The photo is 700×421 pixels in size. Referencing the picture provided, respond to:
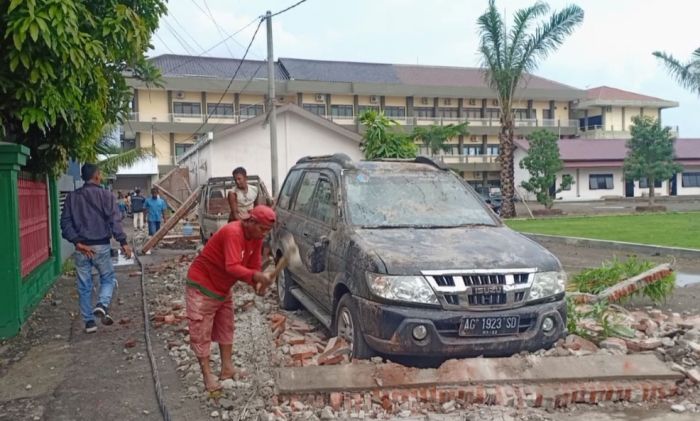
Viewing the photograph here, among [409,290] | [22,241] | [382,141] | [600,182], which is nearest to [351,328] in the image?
[409,290]

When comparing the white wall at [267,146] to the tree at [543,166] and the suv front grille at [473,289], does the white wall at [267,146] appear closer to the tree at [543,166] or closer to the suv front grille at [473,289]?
the tree at [543,166]

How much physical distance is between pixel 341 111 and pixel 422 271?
4818 centimetres

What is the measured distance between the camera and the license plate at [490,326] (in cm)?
482

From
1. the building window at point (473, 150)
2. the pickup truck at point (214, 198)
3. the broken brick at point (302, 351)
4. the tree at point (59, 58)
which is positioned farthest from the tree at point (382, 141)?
the building window at point (473, 150)

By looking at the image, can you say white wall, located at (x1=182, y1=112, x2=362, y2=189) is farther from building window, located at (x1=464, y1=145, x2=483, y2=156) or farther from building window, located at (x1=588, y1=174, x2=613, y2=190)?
building window, located at (x1=464, y1=145, x2=483, y2=156)

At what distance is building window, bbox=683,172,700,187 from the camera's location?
50062mm

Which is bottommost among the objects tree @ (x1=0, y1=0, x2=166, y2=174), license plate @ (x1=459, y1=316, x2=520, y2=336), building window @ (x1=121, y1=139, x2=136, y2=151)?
license plate @ (x1=459, y1=316, x2=520, y2=336)

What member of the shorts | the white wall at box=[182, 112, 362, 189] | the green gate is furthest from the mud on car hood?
the white wall at box=[182, 112, 362, 189]

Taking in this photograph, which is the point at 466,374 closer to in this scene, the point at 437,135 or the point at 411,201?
the point at 411,201

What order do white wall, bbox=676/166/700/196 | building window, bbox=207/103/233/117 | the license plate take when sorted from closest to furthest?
the license plate
building window, bbox=207/103/233/117
white wall, bbox=676/166/700/196

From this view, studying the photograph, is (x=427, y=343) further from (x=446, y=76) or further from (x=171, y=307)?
(x=446, y=76)

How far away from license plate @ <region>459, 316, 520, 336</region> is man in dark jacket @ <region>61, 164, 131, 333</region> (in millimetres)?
3867

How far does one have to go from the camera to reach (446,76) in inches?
2288

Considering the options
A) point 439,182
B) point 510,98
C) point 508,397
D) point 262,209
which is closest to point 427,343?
point 508,397
